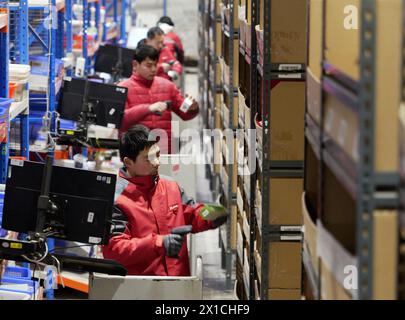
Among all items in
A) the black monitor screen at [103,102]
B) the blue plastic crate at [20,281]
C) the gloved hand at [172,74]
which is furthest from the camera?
the gloved hand at [172,74]

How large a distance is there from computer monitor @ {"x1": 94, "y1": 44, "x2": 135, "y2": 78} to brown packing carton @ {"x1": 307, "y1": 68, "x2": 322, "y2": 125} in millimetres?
8743

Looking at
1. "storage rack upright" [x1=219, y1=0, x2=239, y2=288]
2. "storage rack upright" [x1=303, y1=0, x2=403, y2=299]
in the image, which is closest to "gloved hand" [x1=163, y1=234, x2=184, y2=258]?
"storage rack upright" [x1=303, y1=0, x2=403, y2=299]

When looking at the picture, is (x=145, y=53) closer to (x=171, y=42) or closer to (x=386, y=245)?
(x=171, y=42)

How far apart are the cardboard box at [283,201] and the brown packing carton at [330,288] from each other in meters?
1.93

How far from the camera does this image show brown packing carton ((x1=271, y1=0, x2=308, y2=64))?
5.16m

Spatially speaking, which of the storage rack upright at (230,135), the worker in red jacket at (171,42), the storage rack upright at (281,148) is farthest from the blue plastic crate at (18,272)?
the worker in red jacket at (171,42)

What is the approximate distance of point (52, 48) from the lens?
8.87 metres

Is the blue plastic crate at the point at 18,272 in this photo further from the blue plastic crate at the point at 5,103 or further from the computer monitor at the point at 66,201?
the computer monitor at the point at 66,201

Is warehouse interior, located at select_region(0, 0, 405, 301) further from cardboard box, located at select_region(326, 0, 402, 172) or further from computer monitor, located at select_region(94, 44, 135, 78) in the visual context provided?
computer monitor, located at select_region(94, 44, 135, 78)

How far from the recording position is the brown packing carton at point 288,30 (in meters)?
5.16

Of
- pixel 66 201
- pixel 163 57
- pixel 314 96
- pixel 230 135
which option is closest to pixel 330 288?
pixel 314 96

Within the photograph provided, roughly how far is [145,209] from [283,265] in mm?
844

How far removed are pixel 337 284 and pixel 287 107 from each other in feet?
7.23
